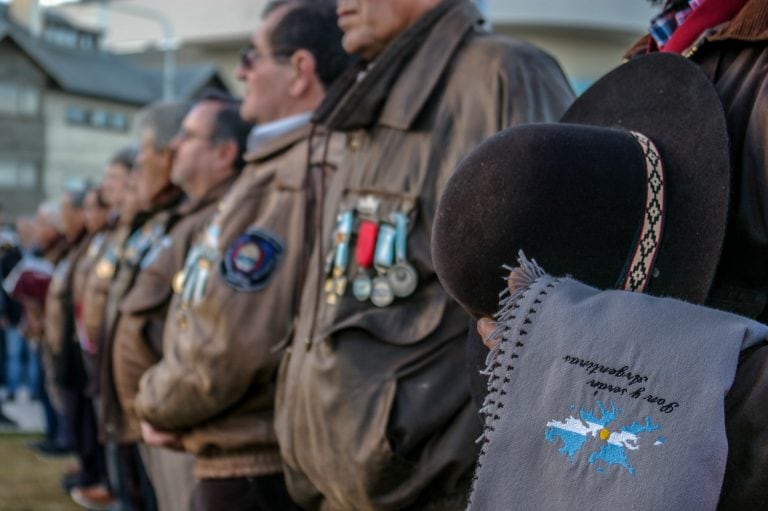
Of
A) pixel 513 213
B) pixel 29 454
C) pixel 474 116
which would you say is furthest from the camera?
pixel 29 454

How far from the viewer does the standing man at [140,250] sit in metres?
4.79

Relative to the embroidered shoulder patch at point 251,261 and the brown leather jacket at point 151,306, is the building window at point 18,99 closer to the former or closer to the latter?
the brown leather jacket at point 151,306

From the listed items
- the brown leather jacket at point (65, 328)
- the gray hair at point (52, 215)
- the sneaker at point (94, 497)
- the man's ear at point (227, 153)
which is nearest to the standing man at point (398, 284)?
the man's ear at point (227, 153)

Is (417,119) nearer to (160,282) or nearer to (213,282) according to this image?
(213,282)

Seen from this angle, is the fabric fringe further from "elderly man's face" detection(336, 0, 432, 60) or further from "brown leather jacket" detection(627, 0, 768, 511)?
"elderly man's face" detection(336, 0, 432, 60)

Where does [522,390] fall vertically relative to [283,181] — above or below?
above

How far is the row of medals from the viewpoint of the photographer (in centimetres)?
236

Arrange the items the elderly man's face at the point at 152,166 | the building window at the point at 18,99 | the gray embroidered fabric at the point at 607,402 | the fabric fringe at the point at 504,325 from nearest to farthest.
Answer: the gray embroidered fabric at the point at 607,402
the fabric fringe at the point at 504,325
the elderly man's face at the point at 152,166
the building window at the point at 18,99

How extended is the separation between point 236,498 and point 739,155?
2304 mm

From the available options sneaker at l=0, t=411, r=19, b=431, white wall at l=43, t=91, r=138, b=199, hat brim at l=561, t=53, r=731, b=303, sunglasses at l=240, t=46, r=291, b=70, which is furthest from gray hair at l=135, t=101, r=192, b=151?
white wall at l=43, t=91, r=138, b=199

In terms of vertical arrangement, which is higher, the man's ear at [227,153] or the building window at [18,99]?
the man's ear at [227,153]

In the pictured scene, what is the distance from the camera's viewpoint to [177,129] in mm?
5258

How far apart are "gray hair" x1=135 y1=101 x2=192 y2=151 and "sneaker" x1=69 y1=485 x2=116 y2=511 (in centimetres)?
275

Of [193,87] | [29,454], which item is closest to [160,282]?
[29,454]
